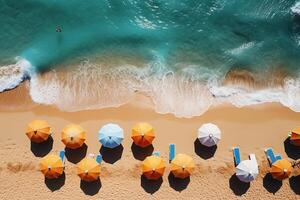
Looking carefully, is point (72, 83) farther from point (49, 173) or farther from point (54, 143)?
point (49, 173)

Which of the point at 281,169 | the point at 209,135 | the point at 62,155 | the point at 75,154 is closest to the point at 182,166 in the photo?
the point at 209,135

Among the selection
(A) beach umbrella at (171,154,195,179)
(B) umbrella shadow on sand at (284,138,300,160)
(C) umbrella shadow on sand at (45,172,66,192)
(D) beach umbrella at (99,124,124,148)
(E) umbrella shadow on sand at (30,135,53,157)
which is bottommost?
(C) umbrella shadow on sand at (45,172,66,192)

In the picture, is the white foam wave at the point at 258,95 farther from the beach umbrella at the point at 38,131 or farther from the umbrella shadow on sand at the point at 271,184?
the beach umbrella at the point at 38,131

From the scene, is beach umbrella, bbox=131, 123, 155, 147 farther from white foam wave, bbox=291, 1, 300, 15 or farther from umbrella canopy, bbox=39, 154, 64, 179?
white foam wave, bbox=291, 1, 300, 15

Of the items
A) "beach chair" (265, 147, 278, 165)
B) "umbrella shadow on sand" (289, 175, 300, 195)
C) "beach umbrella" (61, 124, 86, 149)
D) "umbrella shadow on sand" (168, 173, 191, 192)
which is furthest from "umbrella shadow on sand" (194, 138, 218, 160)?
"beach umbrella" (61, 124, 86, 149)

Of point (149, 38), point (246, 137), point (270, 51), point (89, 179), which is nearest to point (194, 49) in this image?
point (149, 38)

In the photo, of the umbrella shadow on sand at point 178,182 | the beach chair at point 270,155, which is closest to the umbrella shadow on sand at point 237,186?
the beach chair at point 270,155

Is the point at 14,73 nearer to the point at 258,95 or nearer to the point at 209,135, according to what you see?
the point at 209,135
